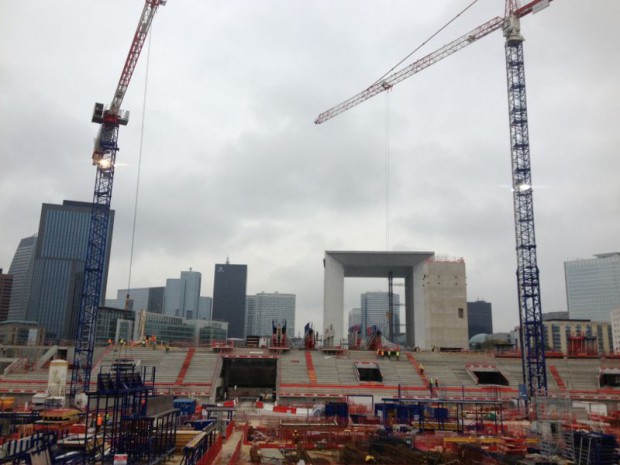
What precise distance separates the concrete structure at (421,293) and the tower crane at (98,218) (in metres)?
32.3

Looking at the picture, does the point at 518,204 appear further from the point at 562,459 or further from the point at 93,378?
the point at 93,378

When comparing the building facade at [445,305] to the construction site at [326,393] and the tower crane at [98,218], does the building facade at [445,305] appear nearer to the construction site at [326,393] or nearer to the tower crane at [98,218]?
the construction site at [326,393]

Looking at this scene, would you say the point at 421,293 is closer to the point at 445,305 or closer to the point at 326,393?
the point at 445,305

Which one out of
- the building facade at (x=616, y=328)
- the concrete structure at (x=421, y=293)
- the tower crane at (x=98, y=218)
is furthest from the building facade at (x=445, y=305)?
the building facade at (x=616, y=328)

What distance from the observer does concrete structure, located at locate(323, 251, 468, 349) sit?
76.8 m

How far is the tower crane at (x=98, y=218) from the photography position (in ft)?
186

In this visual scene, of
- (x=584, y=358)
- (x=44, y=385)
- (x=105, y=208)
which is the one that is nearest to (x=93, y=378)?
(x=44, y=385)

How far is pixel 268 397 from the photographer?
Answer: 5600 centimetres

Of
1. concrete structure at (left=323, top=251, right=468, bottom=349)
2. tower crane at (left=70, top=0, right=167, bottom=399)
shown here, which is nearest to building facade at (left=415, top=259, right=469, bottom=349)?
concrete structure at (left=323, top=251, right=468, bottom=349)

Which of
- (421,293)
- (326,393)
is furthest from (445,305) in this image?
(326,393)

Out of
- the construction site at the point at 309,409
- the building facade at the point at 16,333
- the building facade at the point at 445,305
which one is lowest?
the construction site at the point at 309,409

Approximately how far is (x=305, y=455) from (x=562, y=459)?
12217mm

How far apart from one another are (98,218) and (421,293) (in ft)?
159

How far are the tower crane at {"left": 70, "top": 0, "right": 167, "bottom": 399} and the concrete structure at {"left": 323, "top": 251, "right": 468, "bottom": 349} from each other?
106 ft
